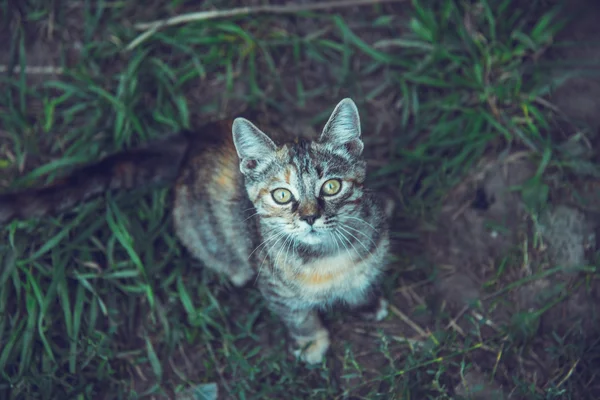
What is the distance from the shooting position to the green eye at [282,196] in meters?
2.83

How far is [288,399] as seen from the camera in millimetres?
3367

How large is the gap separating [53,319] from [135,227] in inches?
27.0

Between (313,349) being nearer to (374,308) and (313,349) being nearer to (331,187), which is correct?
(374,308)

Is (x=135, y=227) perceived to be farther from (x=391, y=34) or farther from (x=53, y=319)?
(x=391, y=34)

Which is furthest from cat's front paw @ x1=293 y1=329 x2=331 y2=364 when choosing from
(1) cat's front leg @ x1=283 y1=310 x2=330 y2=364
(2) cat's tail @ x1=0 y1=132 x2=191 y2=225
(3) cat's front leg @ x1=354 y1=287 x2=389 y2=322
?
(2) cat's tail @ x1=0 y1=132 x2=191 y2=225

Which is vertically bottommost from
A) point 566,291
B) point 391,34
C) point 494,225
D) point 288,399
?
point 288,399

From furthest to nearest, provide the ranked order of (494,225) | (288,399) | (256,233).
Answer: (494,225) < (288,399) < (256,233)

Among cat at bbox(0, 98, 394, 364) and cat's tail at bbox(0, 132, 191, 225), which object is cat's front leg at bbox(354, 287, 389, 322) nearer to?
cat at bbox(0, 98, 394, 364)

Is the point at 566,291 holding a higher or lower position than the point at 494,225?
lower

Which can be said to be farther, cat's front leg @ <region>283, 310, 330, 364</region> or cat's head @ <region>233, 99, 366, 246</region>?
cat's front leg @ <region>283, 310, 330, 364</region>

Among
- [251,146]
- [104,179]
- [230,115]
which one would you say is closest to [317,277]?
[251,146]

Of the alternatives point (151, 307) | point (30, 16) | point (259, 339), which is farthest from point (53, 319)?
point (30, 16)

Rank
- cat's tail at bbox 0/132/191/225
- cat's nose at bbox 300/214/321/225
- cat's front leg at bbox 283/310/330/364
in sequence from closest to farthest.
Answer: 1. cat's nose at bbox 300/214/321/225
2. cat's tail at bbox 0/132/191/225
3. cat's front leg at bbox 283/310/330/364

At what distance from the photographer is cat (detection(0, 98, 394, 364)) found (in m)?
2.82
